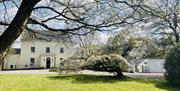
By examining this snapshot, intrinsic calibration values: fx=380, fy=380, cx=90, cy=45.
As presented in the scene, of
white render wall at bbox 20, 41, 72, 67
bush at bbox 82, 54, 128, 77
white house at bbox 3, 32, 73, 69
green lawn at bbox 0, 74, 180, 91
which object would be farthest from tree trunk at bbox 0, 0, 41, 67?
white render wall at bbox 20, 41, 72, 67

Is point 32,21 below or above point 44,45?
below

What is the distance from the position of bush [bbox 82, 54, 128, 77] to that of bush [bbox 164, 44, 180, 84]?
16.9 ft

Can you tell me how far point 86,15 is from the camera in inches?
407

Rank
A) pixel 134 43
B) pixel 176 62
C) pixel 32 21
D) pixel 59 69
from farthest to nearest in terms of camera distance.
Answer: pixel 134 43 → pixel 59 69 → pixel 176 62 → pixel 32 21

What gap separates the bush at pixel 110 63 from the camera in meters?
36.3

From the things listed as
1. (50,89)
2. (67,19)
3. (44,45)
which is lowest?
(50,89)

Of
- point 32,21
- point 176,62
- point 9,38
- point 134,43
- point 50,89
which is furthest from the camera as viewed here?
point 134,43

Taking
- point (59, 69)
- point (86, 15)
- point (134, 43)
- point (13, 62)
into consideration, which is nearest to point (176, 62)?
point (134, 43)

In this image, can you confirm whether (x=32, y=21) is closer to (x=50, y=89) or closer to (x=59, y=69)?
(x=50, y=89)

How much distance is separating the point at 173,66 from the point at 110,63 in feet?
22.6

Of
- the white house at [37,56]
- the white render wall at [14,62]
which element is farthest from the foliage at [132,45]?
the white render wall at [14,62]

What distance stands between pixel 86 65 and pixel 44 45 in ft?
146

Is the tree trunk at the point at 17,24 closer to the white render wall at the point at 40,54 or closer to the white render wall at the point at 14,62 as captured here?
the white render wall at the point at 14,62

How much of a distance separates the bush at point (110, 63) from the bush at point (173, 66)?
16.9ft
